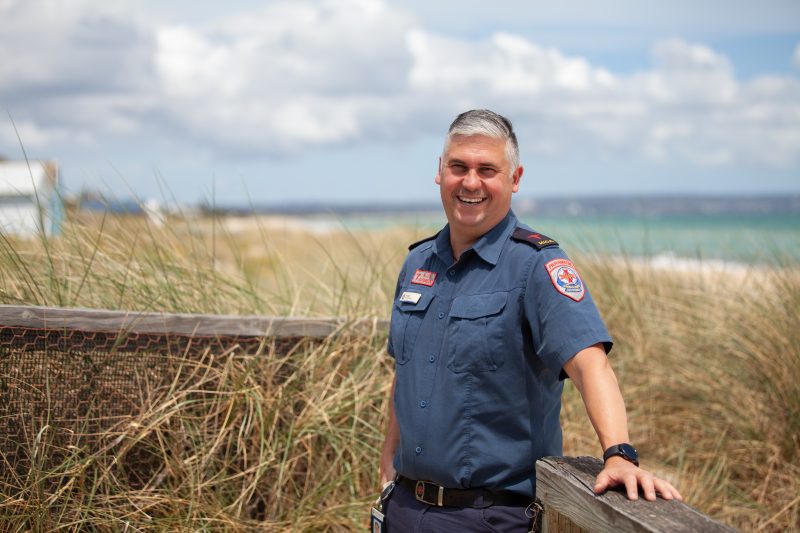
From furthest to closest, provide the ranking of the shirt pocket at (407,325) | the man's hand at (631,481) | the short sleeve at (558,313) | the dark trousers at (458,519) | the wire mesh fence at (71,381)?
the wire mesh fence at (71,381), the shirt pocket at (407,325), the dark trousers at (458,519), the short sleeve at (558,313), the man's hand at (631,481)

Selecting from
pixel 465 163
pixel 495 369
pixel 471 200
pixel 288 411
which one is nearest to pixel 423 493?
pixel 495 369

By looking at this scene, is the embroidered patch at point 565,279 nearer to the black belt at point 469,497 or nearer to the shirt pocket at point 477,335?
the shirt pocket at point 477,335

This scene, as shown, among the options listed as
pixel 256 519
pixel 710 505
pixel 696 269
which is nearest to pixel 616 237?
pixel 696 269

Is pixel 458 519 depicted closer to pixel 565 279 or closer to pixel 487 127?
pixel 565 279

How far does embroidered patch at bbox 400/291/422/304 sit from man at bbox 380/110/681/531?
0.02 m

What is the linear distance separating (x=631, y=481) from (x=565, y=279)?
611 millimetres

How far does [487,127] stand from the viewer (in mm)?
2494

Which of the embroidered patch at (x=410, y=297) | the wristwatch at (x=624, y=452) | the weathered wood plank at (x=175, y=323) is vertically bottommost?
the weathered wood plank at (x=175, y=323)

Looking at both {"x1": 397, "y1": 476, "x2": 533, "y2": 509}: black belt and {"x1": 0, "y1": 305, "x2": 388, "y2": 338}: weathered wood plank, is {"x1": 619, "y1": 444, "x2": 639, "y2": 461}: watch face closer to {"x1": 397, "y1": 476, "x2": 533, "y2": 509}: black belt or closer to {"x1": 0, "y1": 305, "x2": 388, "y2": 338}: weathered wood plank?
{"x1": 397, "y1": 476, "x2": 533, "y2": 509}: black belt

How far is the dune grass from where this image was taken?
11.1 feet

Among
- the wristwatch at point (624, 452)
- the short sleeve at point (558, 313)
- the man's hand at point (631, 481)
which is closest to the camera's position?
the man's hand at point (631, 481)

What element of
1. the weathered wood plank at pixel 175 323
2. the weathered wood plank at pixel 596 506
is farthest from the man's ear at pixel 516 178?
the weathered wood plank at pixel 175 323

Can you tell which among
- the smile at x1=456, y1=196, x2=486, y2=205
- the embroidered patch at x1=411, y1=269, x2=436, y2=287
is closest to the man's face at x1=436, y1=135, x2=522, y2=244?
the smile at x1=456, y1=196, x2=486, y2=205

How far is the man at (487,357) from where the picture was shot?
7.57 feet
